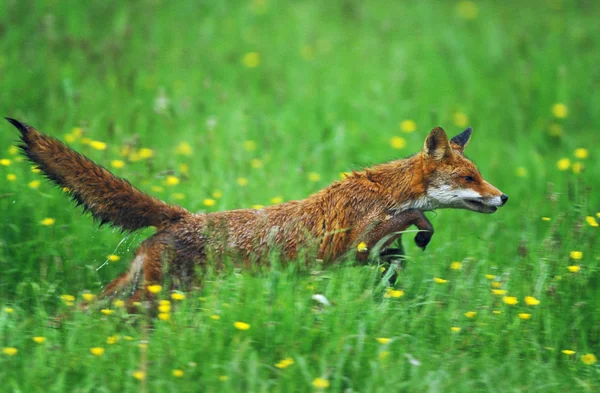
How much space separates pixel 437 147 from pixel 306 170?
2.70 meters

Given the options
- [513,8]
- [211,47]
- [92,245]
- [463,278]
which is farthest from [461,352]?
[513,8]

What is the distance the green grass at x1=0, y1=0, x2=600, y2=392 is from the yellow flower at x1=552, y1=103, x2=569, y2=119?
6 cm

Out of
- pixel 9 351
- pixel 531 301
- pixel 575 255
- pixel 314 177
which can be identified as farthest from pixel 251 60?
pixel 9 351

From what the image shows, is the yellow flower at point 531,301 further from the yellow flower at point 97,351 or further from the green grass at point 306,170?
the yellow flower at point 97,351

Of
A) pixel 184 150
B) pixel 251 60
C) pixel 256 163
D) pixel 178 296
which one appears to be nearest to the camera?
pixel 178 296

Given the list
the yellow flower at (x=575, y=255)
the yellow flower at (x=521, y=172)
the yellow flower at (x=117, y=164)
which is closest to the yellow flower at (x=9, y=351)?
the yellow flower at (x=117, y=164)

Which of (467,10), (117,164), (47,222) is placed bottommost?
(47,222)

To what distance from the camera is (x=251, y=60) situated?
11.2m

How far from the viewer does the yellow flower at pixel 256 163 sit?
323 inches

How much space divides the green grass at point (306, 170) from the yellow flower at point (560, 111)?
2.5 inches

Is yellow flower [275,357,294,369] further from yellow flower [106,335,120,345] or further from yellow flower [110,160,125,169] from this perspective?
yellow flower [110,160,125,169]

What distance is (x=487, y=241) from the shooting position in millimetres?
6730

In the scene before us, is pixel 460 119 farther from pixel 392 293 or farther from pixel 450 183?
pixel 392 293

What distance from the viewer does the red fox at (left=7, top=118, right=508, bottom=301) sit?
5500 mm
